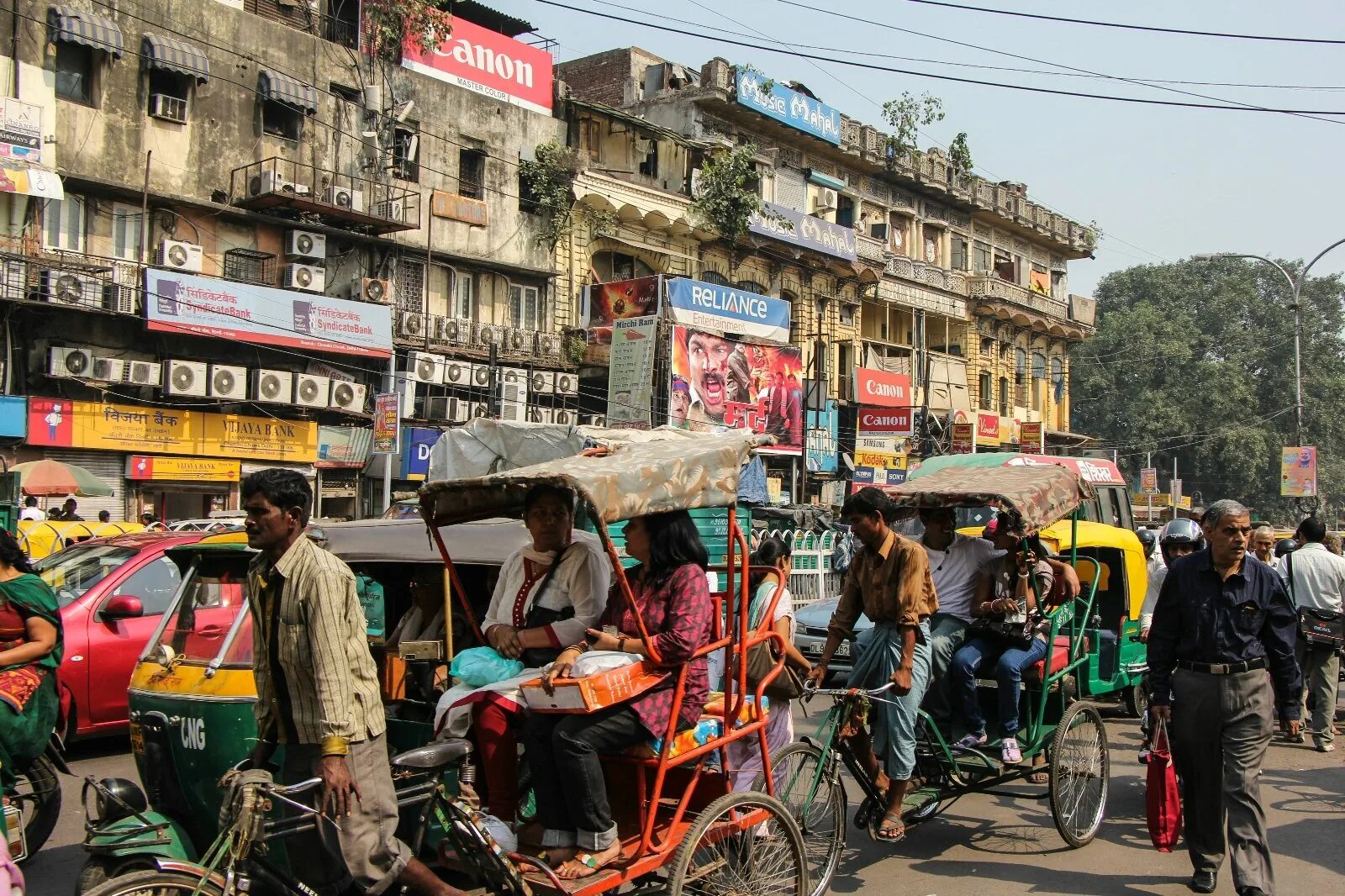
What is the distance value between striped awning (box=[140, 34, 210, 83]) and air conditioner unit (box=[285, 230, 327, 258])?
3581mm

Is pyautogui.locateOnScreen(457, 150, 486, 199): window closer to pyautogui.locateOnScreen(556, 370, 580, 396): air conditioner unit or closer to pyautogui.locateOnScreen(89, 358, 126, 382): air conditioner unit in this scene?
pyautogui.locateOnScreen(556, 370, 580, 396): air conditioner unit

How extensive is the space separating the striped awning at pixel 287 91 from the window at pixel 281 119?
20 cm

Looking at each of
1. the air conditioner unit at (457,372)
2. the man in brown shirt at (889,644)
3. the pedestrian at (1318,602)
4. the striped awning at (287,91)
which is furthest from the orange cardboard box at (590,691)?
the air conditioner unit at (457,372)

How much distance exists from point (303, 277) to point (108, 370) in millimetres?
4718

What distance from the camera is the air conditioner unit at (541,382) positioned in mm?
29094

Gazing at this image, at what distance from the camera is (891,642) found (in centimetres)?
611

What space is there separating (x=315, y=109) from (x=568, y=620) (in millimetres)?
23411

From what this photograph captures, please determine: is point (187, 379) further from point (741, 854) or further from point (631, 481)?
point (631, 481)

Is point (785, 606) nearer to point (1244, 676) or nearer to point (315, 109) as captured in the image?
point (1244, 676)

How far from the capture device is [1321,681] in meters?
10.2

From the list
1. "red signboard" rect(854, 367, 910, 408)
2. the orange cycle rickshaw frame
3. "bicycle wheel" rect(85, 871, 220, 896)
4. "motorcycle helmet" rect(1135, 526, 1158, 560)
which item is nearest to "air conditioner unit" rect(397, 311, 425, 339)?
"red signboard" rect(854, 367, 910, 408)

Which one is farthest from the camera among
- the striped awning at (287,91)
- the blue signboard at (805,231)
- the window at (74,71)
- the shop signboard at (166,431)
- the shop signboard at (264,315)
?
the blue signboard at (805,231)

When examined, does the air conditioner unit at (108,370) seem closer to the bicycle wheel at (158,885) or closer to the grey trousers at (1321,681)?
the grey trousers at (1321,681)

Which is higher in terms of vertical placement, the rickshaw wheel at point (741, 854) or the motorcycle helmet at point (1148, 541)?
the motorcycle helmet at point (1148, 541)
